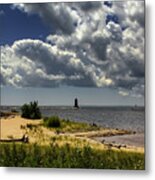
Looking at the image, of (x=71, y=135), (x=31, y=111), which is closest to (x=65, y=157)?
(x=71, y=135)

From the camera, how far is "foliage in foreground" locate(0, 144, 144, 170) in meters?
2.26

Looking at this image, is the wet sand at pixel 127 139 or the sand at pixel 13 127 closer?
the wet sand at pixel 127 139

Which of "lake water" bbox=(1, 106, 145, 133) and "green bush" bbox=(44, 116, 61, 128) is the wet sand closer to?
"lake water" bbox=(1, 106, 145, 133)

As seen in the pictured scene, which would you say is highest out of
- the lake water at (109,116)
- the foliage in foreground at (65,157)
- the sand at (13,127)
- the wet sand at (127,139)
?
the lake water at (109,116)

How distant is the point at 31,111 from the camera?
2.33 meters

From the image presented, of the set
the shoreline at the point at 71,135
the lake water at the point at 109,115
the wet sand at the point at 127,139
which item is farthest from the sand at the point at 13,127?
the wet sand at the point at 127,139

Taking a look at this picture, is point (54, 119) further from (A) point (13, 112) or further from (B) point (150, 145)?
(B) point (150, 145)

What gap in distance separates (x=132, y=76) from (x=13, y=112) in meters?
0.55

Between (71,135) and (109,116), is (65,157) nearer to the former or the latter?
(71,135)

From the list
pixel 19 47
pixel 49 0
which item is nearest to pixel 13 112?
pixel 19 47

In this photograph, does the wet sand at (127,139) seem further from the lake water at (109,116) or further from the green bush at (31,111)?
the green bush at (31,111)

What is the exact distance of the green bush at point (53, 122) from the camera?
2316 mm

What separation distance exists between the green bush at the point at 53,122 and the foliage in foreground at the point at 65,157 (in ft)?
A: 0.29

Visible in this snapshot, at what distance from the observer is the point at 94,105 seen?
229 cm
